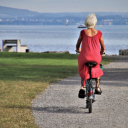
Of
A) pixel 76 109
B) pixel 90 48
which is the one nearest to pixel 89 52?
pixel 90 48

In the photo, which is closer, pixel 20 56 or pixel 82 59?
pixel 82 59

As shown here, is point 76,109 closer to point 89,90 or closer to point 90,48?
point 89,90

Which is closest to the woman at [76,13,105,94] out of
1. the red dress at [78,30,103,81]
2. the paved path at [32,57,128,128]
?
the red dress at [78,30,103,81]

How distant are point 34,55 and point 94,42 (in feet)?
54.1

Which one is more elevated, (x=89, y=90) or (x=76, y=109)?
(x=89, y=90)

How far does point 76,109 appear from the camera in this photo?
7.05m

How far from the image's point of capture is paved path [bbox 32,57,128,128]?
19.5ft

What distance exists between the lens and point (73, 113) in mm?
6699

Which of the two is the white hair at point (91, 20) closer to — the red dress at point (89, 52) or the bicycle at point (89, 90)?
the red dress at point (89, 52)

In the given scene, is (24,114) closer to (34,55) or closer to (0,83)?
(0,83)

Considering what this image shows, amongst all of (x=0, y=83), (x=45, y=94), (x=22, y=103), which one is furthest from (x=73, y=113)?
(x=0, y=83)

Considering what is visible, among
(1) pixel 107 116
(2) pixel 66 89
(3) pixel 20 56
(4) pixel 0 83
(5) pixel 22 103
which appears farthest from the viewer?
(3) pixel 20 56

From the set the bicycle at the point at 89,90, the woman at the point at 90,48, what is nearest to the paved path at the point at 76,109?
the bicycle at the point at 89,90

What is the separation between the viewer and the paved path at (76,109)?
19.5 ft
